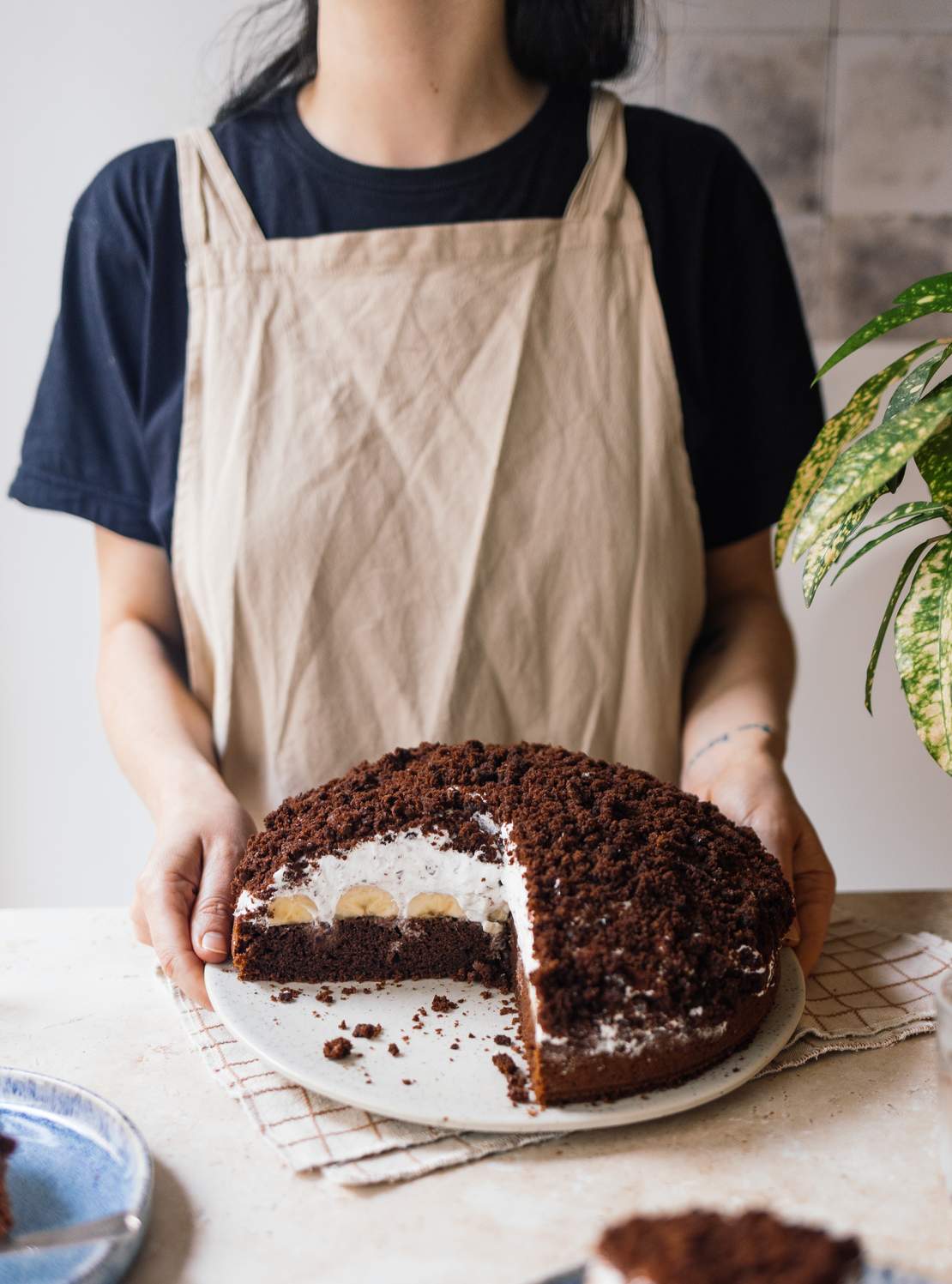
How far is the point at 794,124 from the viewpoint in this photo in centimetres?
182

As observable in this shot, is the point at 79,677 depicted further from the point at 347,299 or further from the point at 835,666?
the point at 835,666

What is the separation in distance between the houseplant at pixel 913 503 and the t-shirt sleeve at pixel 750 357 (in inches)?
22.5

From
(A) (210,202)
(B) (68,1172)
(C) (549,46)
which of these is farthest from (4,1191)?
(C) (549,46)

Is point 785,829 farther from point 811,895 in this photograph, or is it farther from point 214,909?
point 214,909

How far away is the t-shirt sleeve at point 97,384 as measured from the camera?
58.7 inches

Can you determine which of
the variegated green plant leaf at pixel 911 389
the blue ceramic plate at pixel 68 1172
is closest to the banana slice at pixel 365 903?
the blue ceramic plate at pixel 68 1172

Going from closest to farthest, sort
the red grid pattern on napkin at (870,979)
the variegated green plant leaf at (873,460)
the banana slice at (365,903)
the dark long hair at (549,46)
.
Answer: the variegated green plant leaf at (873,460), the red grid pattern on napkin at (870,979), the banana slice at (365,903), the dark long hair at (549,46)

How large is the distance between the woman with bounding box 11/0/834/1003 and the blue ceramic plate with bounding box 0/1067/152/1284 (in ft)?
1.90

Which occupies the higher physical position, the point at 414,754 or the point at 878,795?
the point at 414,754

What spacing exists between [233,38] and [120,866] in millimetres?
1367

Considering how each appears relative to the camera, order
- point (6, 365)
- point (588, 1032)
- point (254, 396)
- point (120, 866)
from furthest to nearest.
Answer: point (120, 866)
point (6, 365)
point (254, 396)
point (588, 1032)

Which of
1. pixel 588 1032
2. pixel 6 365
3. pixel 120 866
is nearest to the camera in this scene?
pixel 588 1032

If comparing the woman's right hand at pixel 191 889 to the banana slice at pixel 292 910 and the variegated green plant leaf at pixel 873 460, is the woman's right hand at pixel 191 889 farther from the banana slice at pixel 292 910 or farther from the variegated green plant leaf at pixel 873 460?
the variegated green plant leaf at pixel 873 460

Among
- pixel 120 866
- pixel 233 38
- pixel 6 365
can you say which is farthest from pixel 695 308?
pixel 120 866
